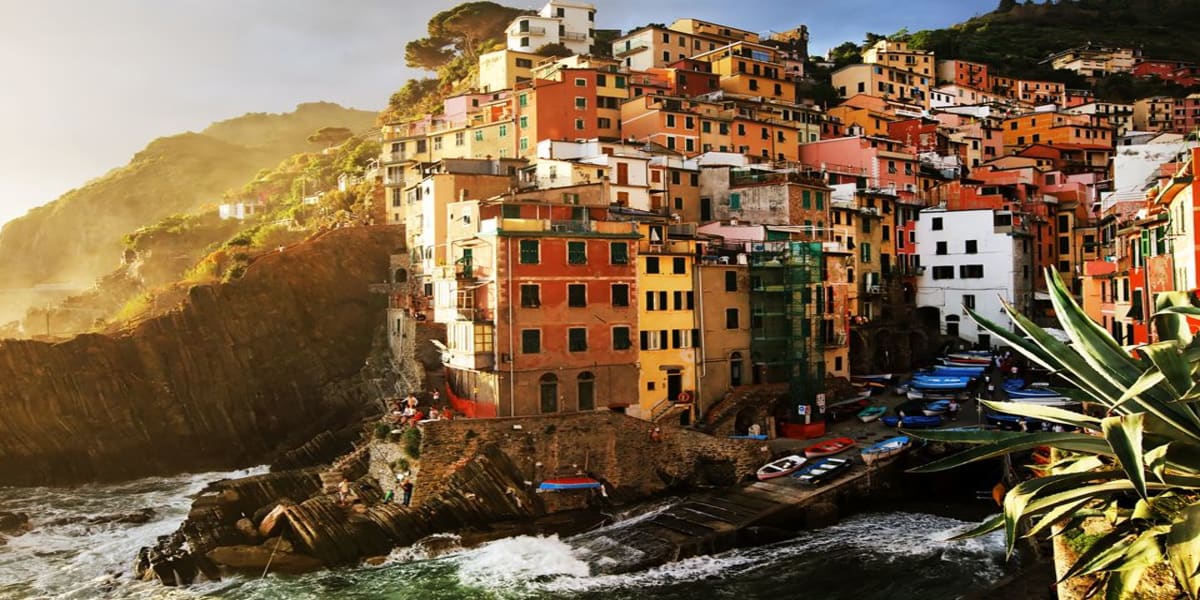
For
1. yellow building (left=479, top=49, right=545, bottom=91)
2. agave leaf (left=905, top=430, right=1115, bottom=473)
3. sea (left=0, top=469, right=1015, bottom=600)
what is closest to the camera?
agave leaf (left=905, top=430, right=1115, bottom=473)

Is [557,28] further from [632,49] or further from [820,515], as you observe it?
[820,515]

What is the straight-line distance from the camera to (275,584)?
30.0 metres

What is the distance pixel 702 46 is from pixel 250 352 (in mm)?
61077

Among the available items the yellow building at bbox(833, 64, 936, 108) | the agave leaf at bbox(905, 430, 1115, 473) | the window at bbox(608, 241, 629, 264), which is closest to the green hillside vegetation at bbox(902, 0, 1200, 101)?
the yellow building at bbox(833, 64, 936, 108)

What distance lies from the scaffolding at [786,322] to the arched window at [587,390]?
10.1m

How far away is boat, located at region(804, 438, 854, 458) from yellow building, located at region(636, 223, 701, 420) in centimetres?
635

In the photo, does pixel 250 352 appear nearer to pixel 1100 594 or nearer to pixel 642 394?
pixel 642 394

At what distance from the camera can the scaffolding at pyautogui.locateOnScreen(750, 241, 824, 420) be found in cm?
4547

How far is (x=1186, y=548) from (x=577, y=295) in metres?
31.7

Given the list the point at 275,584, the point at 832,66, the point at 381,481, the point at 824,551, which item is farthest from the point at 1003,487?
the point at 832,66

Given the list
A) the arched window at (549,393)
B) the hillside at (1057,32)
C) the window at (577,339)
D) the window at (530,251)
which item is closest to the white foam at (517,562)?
the arched window at (549,393)

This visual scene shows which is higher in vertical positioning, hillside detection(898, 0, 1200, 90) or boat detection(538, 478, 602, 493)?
hillside detection(898, 0, 1200, 90)

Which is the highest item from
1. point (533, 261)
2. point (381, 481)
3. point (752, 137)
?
point (752, 137)

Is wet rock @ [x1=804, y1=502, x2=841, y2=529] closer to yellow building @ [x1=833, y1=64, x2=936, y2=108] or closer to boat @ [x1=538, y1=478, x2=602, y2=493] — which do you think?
boat @ [x1=538, y1=478, x2=602, y2=493]
